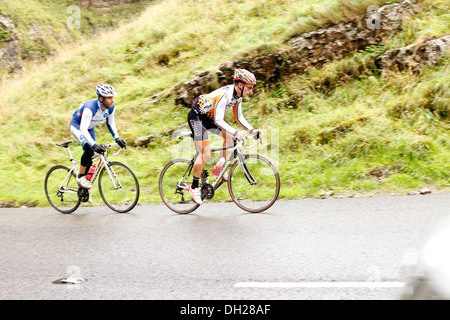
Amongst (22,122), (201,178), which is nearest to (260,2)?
(22,122)

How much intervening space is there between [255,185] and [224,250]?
6.75ft

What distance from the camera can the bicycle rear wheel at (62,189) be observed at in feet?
25.7

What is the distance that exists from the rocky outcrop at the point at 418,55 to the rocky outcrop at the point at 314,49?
800 millimetres

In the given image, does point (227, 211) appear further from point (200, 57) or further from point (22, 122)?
point (22, 122)

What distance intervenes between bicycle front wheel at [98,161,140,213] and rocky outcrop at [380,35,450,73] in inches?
263

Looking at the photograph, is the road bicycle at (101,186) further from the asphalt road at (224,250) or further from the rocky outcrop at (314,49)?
the rocky outcrop at (314,49)

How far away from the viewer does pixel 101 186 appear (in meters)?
7.55

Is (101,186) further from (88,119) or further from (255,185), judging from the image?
(255,185)

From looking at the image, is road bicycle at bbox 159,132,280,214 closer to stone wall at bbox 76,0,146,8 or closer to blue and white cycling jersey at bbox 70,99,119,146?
blue and white cycling jersey at bbox 70,99,119,146

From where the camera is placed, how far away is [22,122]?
45.9 feet

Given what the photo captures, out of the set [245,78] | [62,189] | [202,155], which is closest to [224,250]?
[202,155]

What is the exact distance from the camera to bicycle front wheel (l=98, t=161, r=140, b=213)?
24.4 ft

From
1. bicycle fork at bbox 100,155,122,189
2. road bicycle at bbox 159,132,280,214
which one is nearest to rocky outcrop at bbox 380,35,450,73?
road bicycle at bbox 159,132,280,214

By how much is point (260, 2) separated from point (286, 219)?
37.7ft
